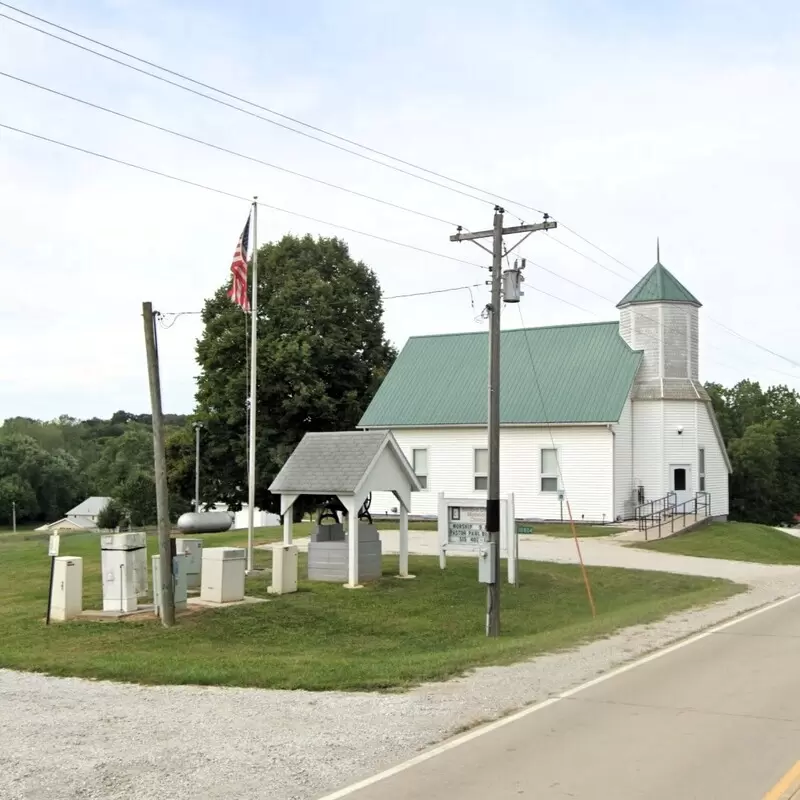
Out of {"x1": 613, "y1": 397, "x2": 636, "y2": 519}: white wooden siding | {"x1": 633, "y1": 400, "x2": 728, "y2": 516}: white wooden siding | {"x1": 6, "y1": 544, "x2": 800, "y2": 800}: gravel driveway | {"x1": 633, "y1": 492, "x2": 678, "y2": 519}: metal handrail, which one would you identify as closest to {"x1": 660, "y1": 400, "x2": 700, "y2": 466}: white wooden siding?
Answer: {"x1": 633, "y1": 400, "x2": 728, "y2": 516}: white wooden siding

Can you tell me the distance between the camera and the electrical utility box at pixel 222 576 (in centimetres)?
1820

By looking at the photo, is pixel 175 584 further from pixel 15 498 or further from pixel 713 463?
pixel 15 498

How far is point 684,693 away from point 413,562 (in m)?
15.5

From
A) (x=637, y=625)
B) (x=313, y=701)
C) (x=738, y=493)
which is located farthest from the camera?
(x=738, y=493)

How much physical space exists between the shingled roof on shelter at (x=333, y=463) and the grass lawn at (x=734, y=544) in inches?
541

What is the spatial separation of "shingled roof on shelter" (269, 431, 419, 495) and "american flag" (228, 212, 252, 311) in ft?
12.5

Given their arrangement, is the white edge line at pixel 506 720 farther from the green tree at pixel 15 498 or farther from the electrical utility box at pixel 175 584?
the green tree at pixel 15 498

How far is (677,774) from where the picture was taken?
24.8 feet

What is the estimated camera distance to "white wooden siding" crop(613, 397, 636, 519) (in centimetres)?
3899

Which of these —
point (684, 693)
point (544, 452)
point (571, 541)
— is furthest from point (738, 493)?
point (684, 693)

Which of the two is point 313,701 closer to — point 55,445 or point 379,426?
point 379,426

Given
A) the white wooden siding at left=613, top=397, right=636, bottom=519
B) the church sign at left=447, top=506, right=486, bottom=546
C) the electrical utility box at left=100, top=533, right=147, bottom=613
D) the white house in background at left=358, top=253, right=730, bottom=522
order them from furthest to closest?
the white house in background at left=358, top=253, right=730, bottom=522, the white wooden siding at left=613, top=397, right=636, bottom=519, the church sign at left=447, top=506, right=486, bottom=546, the electrical utility box at left=100, top=533, right=147, bottom=613

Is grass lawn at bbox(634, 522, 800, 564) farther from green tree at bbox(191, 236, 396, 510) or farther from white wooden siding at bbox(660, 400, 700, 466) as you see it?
green tree at bbox(191, 236, 396, 510)

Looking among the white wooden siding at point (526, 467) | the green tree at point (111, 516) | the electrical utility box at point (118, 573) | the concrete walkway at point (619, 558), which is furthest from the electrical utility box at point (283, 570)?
the green tree at point (111, 516)
